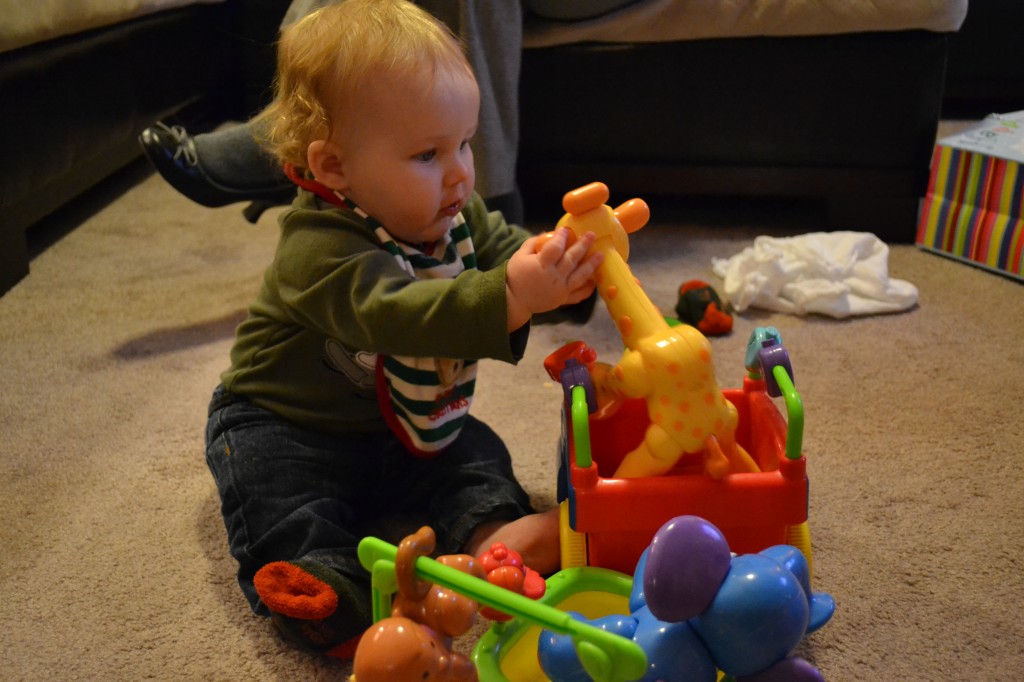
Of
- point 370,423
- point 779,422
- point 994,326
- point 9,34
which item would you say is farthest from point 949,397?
point 9,34

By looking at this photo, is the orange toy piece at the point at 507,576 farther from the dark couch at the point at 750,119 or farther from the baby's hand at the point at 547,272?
the dark couch at the point at 750,119

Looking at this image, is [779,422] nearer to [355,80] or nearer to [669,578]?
[669,578]

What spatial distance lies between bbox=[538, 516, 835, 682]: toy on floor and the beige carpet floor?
0.19 meters

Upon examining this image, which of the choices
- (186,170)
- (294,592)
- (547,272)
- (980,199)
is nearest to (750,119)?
(980,199)

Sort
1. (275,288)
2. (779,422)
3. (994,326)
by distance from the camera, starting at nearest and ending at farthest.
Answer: (779,422) → (275,288) → (994,326)

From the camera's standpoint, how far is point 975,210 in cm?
142

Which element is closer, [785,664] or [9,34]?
[785,664]

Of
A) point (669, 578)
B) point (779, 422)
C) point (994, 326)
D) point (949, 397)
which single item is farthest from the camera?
point (994, 326)

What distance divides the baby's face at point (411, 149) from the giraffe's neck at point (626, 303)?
16 centimetres

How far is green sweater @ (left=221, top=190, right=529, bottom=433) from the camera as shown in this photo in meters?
0.71

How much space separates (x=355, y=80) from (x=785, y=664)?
0.52m

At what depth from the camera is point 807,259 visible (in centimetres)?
135

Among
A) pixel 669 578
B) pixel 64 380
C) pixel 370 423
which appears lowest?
pixel 64 380

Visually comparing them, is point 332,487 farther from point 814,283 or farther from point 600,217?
point 814,283
